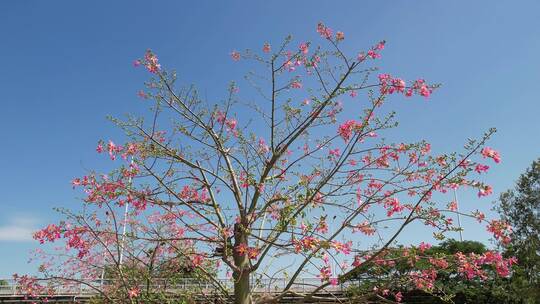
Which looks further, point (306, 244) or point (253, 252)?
point (253, 252)

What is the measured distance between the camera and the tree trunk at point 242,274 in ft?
17.5

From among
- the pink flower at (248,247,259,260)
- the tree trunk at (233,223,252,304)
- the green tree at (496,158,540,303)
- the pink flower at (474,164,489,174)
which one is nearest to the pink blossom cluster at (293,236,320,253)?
the pink flower at (248,247,259,260)

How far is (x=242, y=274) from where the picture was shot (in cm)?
535

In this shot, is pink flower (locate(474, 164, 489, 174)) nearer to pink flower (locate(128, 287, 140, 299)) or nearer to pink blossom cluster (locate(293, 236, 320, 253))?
pink blossom cluster (locate(293, 236, 320, 253))

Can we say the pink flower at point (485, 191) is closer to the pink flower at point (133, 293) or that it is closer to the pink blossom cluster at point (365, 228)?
the pink blossom cluster at point (365, 228)

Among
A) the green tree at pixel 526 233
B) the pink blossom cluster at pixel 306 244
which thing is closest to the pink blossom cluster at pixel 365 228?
the pink blossom cluster at pixel 306 244

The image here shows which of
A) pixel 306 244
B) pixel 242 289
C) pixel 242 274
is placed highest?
pixel 306 244

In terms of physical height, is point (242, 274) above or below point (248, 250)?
below

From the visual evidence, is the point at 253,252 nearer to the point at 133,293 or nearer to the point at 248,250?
the point at 248,250

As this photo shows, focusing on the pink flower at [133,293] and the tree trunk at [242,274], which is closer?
the tree trunk at [242,274]

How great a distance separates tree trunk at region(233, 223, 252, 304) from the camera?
5344 mm

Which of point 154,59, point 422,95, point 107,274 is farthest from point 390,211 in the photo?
point 107,274

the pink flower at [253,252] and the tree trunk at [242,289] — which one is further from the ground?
the pink flower at [253,252]

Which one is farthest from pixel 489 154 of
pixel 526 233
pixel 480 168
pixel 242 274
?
pixel 526 233
